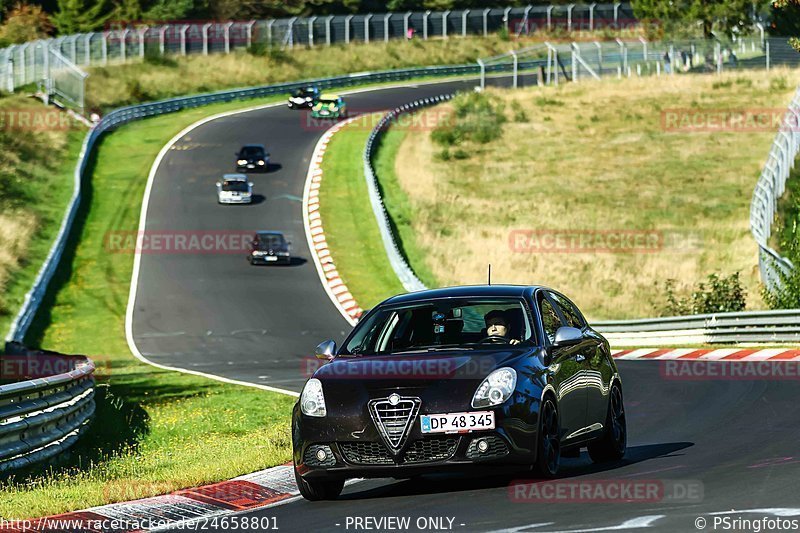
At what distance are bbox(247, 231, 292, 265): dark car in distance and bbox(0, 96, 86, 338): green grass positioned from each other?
21.2ft

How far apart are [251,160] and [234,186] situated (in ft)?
19.0

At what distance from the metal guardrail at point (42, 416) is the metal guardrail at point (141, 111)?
16.3m

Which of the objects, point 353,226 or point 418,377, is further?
point 353,226

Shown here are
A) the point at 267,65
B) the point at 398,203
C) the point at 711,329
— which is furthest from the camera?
→ the point at 267,65

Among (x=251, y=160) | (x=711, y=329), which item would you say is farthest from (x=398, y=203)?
(x=711, y=329)

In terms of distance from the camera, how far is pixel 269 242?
43.2 m

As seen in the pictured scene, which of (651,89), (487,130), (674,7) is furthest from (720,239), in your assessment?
(674,7)

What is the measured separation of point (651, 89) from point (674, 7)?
53.8 feet

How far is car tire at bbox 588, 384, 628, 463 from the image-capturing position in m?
12.2

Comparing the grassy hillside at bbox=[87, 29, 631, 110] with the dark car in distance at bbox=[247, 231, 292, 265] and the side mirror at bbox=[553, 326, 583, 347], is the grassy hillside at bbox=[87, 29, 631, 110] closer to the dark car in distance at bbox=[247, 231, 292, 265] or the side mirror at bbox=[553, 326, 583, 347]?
the dark car in distance at bbox=[247, 231, 292, 265]

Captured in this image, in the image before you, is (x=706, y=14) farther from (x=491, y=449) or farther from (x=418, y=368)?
(x=491, y=449)

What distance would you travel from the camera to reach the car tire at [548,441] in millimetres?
10242

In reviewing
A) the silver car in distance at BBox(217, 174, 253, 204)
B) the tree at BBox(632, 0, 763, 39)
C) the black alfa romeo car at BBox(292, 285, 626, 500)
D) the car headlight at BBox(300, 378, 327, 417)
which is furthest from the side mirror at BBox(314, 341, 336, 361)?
the tree at BBox(632, 0, 763, 39)

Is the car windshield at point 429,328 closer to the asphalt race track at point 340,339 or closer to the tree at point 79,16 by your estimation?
the asphalt race track at point 340,339
